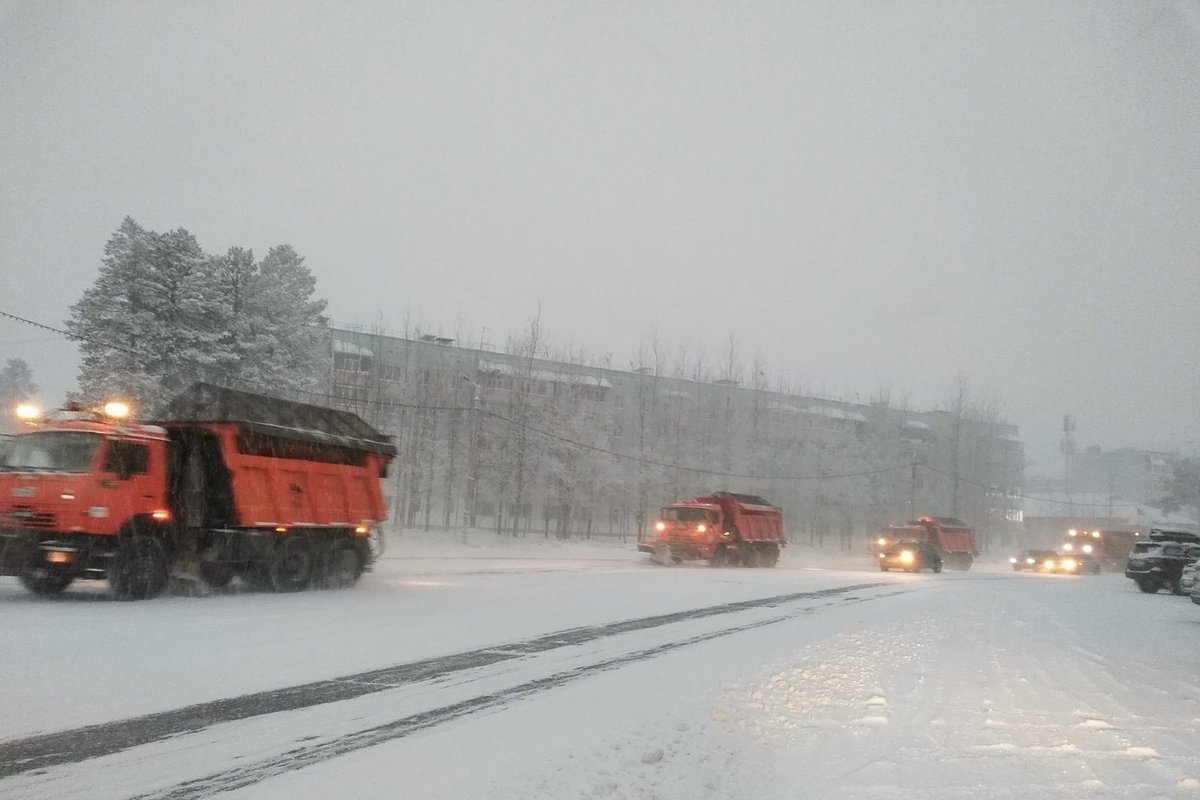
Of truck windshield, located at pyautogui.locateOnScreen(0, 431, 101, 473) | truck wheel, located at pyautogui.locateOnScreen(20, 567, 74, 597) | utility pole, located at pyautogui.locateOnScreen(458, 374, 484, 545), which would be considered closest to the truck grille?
truck windshield, located at pyautogui.locateOnScreen(0, 431, 101, 473)

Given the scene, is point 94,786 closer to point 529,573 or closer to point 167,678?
point 167,678

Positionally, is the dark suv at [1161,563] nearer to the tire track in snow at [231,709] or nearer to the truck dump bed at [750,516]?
the truck dump bed at [750,516]

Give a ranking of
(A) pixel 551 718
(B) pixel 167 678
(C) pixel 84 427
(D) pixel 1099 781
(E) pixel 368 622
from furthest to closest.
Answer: (C) pixel 84 427 < (E) pixel 368 622 < (B) pixel 167 678 < (A) pixel 551 718 < (D) pixel 1099 781

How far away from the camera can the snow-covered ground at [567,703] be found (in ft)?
21.0

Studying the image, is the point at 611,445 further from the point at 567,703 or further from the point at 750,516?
the point at 567,703

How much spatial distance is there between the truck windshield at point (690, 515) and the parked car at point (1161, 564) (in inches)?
556

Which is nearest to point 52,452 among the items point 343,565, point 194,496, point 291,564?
point 194,496

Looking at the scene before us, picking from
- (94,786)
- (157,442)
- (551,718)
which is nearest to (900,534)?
(157,442)

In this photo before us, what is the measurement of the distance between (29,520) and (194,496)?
2886 millimetres

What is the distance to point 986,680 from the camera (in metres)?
10.7

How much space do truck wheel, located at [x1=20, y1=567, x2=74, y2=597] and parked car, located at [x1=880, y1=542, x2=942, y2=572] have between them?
33.3m

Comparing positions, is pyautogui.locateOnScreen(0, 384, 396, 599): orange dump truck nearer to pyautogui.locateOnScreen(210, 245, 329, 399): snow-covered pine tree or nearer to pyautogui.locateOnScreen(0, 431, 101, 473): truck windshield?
pyautogui.locateOnScreen(0, 431, 101, 473): truck windshield

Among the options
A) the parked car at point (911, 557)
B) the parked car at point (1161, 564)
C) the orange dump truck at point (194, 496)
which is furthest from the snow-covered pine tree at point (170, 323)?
the parked car at point (1161, 564)

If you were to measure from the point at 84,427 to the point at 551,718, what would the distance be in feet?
37.1
